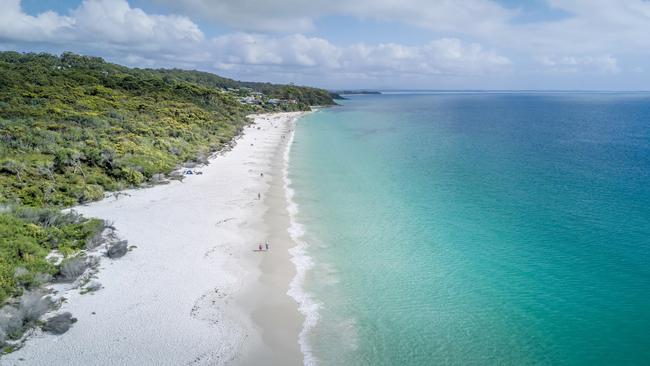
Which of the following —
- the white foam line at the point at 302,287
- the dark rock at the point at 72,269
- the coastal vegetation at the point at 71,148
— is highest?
the coastal vegetation at the point at 71,148

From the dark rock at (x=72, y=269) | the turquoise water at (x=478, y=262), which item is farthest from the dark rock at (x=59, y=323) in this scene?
the turquoise water at (x=478, y=262)

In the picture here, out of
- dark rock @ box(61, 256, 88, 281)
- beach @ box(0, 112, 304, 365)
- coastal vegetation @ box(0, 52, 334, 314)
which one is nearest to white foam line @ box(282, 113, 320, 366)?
beach @ box(0, 112, 304, 365)

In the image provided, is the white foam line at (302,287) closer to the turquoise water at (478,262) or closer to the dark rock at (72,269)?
the turquoise water at (478,262)

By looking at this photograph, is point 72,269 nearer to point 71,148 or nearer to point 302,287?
point 302,287

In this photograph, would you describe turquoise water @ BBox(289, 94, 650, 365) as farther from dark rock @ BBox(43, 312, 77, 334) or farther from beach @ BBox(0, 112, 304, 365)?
dark rock @ BBox(43, 312, 77, 334)

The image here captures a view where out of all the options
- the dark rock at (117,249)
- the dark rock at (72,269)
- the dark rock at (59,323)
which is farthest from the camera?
the dark rock at (117,249)

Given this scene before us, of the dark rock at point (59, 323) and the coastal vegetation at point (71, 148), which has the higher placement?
the coastal vegetation at point (71, 148)

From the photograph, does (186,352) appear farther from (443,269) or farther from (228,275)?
(443,269)

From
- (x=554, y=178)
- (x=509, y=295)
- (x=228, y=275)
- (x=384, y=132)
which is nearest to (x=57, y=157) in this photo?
(x=228, y=275)

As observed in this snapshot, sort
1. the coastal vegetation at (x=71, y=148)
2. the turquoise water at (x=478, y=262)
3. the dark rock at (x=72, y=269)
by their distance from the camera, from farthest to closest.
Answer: the coastal vegetation at (x=71, y=148) → the dark rock at (x=72, y=269) → the turquoise water at (x=478, y=262)
